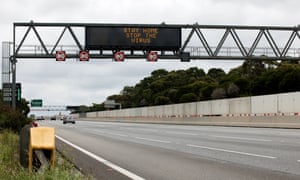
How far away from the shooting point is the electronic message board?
4209 centimetres

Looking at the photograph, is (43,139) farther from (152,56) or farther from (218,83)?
(218,83)

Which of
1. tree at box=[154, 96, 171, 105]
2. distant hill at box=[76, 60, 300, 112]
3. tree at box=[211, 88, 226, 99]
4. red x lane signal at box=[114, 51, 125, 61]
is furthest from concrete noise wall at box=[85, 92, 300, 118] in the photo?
tree at box=[154, 96, 171, 105]

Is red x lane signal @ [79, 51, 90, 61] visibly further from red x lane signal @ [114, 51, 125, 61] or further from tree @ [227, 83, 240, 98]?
tree @ [227, 83, 240, 98]

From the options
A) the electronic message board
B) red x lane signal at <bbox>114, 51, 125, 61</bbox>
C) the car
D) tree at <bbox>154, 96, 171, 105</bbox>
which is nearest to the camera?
red x lane signal at <bbox>114, 51, 125, 61</bbox>

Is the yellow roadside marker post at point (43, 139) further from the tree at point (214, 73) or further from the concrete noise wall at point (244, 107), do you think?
the tree at point (214, 73)

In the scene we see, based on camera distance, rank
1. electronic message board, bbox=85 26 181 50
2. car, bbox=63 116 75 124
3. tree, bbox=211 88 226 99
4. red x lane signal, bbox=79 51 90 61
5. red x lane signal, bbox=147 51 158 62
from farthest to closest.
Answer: tree, bbox=211 88 226 99, car, bbox=63 116 75 124, electronic message board, bbox=85 26 181 50, red x lane signal, bbox=147 51 158 62, red x lane signal, bbox=79 51 90 61

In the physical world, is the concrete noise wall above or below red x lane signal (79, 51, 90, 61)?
below

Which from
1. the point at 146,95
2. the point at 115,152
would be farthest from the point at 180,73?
the point at 115,152

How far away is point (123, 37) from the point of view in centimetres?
4219

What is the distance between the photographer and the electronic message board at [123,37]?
42094 millimetres

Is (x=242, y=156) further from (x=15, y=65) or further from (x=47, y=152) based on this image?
A: (x=15, y=65)

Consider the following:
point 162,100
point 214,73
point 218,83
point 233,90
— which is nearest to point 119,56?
point 233,90

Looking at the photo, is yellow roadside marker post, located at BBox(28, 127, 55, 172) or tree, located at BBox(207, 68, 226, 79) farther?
tree, located at BBox(207, 68, 226, 79)

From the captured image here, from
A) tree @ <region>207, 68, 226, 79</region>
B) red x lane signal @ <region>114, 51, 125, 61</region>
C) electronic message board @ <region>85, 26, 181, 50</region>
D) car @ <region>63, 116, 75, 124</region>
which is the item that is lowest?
car @ <region>63, 116, 75, 124</region>
